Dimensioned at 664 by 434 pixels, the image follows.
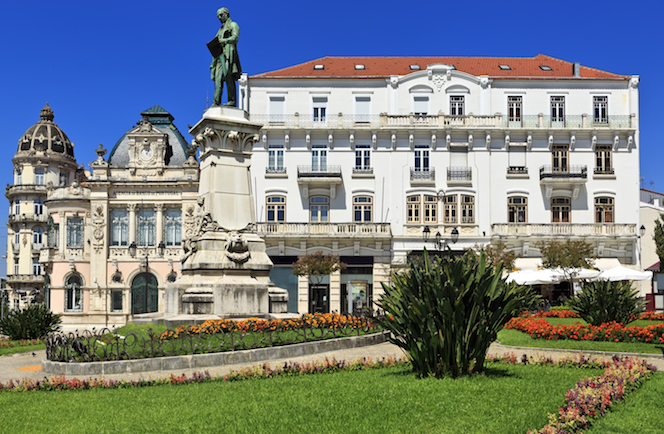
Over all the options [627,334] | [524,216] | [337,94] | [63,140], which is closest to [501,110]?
[524,216]

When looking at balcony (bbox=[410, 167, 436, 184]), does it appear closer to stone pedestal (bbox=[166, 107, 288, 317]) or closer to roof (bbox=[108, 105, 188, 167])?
roof (bbox=[108, 105, 188, 167])

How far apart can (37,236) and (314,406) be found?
6789 centimetres

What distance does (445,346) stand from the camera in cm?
950

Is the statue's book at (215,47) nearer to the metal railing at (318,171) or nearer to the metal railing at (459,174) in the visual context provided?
the metal railing at (318,171)

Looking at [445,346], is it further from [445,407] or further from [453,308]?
[445,407]

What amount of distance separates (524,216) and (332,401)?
37.8 meters

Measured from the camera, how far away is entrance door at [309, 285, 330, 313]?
142 feet

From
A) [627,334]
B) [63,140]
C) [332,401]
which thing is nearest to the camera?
[332,401]

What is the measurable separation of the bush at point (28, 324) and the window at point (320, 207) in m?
25.1

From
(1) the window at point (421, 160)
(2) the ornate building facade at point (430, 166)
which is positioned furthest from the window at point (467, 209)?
(1) the window at point (421, 160)

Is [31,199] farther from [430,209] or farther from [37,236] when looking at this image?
[430,209]

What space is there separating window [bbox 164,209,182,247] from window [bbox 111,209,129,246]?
294cm

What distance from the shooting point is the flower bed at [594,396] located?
23.6 ft

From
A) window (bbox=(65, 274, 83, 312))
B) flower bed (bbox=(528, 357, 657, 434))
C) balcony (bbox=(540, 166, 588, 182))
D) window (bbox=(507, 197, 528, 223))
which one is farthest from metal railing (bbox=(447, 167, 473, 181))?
flower bed (bbox=(528, 357, 657, 434))
